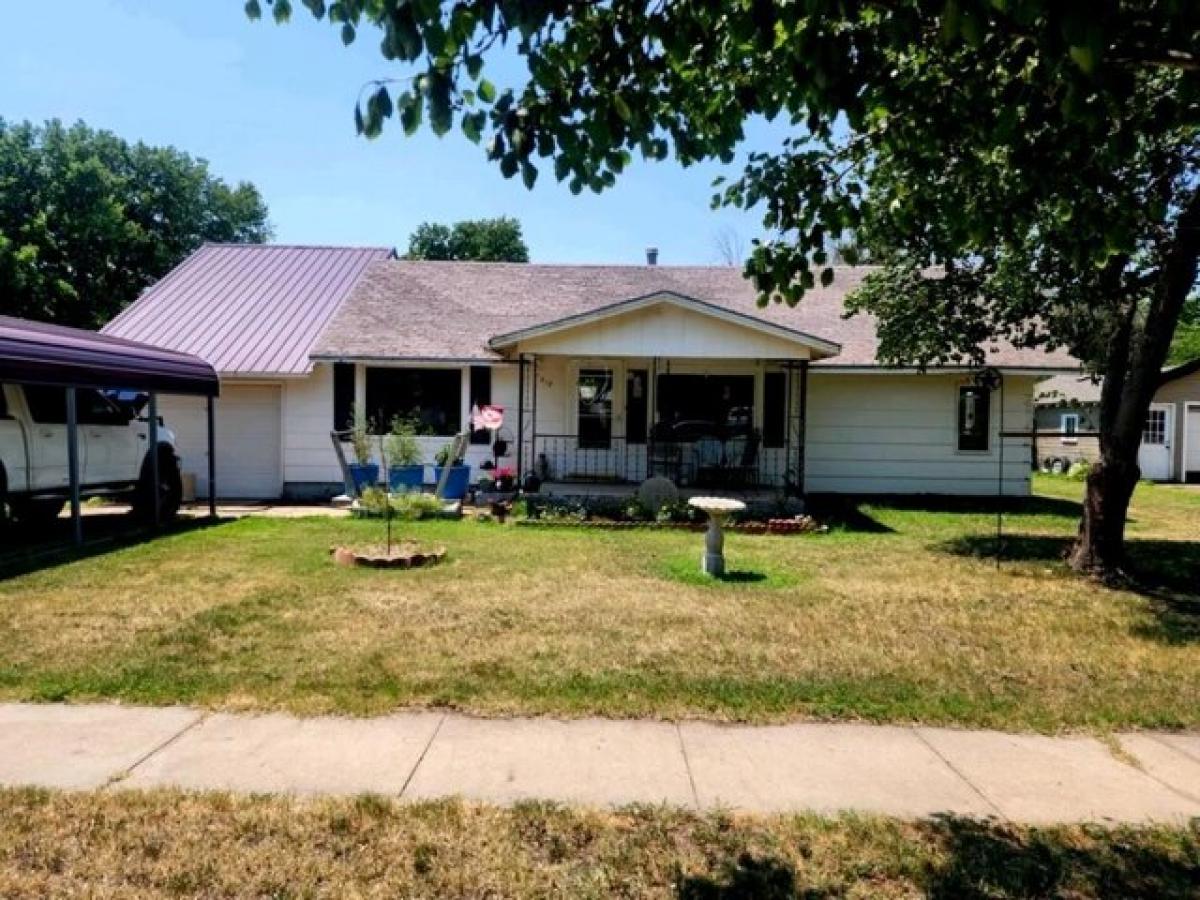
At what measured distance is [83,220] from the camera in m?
32.7

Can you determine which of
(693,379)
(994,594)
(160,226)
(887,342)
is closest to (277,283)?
(693,379)

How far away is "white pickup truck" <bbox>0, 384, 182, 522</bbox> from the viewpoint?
32.8 feet

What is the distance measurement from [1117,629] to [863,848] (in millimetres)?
5071

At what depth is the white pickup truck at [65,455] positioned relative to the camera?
393 inches

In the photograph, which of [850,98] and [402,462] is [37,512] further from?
[850,98]

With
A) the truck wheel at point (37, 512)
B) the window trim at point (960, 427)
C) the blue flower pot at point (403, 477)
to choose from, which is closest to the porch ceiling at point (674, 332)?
the blue flower pot at point (403, 477)

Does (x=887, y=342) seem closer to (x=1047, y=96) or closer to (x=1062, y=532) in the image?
(x=1062, y=532)

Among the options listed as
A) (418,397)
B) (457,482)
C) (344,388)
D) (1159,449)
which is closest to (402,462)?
(457,482)

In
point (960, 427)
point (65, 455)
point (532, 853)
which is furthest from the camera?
point (960, 427)

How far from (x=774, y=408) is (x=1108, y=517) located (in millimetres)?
7563

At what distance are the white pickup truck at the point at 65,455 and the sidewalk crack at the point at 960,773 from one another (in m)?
10.4

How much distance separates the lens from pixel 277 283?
782 inches

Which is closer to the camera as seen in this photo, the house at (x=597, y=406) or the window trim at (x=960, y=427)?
the house at (x=597, y=406)

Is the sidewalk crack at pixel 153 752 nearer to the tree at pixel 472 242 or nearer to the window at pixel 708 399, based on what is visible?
the window at pixel 708 399
